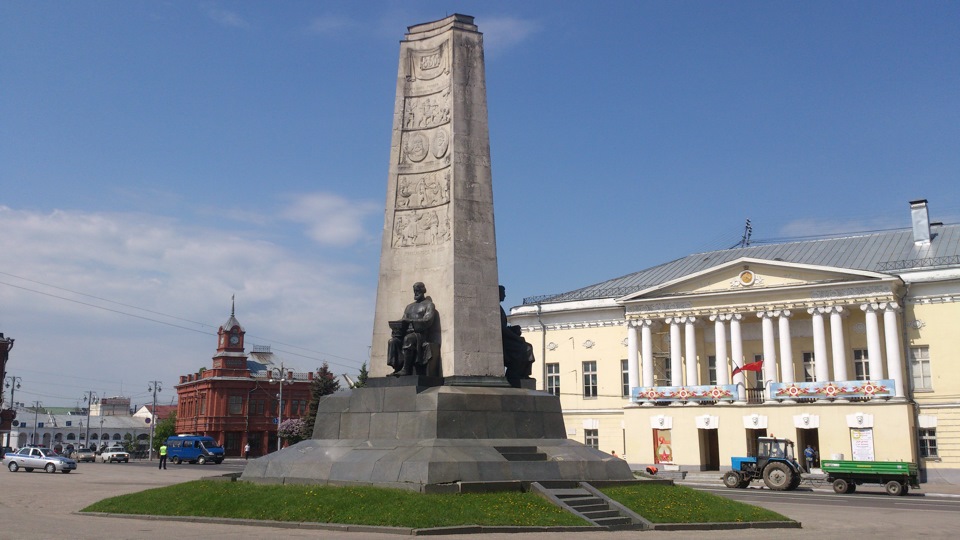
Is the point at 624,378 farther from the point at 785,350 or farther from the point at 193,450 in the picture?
the point at 193,450

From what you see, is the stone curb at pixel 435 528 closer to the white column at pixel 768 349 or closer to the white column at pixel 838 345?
the white column at pixel 838 345

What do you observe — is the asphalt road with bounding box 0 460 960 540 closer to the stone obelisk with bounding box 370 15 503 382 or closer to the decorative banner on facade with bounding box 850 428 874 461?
the stone obelisk with bounding box 370 15 503 382

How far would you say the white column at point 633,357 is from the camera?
156ft

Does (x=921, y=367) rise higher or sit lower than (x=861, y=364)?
lower

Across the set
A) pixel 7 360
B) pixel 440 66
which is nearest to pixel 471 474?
pixel 440 66

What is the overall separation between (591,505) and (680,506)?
1.62 m

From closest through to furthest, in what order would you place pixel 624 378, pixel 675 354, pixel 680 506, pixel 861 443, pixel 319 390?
pixel 680 506 → pixel 861 443 → pixel 675 354 → pixel 624 378 → pixel 319 390

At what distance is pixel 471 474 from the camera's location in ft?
44.8

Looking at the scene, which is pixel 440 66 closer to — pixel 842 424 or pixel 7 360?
pixel 842 424

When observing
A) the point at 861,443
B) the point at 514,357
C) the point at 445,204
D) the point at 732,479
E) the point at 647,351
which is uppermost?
the point at 647,351

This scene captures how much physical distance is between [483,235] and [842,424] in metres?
30.2

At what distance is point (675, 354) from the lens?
153 ft

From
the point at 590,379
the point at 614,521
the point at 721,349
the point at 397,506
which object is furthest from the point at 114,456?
the point at 614,521

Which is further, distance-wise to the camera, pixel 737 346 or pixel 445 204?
pixel 737 346
